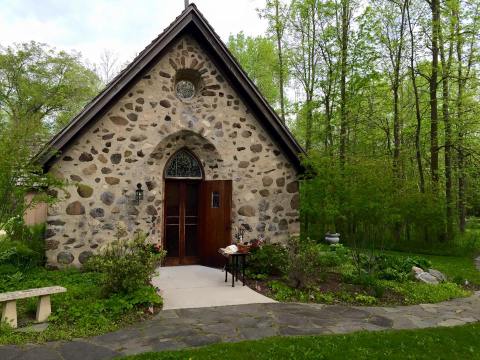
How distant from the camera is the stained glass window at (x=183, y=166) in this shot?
9.55 metres

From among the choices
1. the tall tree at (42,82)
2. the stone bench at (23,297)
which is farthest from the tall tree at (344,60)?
the tall tree at (42,82)

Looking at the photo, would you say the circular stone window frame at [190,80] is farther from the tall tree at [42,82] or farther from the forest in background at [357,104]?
the tall tree at [42,82]

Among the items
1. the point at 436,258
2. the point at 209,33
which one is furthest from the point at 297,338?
the point at 436,258

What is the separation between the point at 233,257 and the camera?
8.30 m

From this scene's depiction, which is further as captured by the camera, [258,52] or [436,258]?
[258,52]

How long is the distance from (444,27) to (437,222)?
826 centimetres

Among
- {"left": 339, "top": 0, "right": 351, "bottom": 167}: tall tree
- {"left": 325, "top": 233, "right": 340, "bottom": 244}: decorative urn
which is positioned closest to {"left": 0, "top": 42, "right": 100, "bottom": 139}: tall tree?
{"left": 339, "top": 0, "right": 351, "bottom": 167}: tall tree

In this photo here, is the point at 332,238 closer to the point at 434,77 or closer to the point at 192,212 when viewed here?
the point at 192,212

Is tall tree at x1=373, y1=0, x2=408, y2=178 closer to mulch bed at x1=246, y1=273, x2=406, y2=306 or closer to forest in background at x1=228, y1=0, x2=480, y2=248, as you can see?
forest in background at x1=228, y1=0, x2=480, y2=248

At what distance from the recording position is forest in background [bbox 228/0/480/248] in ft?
39.0

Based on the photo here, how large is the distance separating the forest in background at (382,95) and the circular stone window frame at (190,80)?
11.8 ft

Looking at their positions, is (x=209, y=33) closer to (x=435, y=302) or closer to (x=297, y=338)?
(x=297, y=338)

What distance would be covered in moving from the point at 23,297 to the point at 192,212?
516cm

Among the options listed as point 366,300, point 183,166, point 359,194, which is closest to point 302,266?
point 366,300
